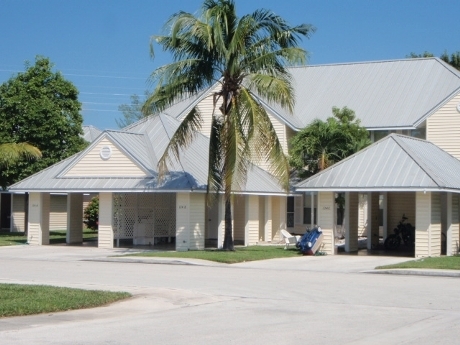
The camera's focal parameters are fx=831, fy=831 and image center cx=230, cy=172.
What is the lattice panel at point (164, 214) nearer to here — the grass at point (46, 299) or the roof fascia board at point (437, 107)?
the roof fascia board at point (437, 107)

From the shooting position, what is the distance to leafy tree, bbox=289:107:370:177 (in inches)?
1387

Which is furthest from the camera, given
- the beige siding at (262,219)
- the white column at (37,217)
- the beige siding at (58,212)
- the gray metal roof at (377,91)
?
the beige siding at (58,212)

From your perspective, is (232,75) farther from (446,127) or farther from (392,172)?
(446,127)

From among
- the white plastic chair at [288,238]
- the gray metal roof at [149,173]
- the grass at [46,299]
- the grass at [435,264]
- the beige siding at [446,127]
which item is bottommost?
the grass at [46,299]

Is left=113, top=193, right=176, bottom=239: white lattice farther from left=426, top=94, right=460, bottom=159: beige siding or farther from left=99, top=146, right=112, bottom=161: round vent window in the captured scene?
left=426, top=94, right=460, bottom=159: beige siding

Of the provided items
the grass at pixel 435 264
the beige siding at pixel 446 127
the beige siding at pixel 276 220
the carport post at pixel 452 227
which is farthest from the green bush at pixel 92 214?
the grass at pixel 435 264

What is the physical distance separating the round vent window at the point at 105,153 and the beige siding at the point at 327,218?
8707 millimetres

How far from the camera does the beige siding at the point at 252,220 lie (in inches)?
1389

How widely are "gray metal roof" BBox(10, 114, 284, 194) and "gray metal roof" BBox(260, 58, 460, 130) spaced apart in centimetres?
506

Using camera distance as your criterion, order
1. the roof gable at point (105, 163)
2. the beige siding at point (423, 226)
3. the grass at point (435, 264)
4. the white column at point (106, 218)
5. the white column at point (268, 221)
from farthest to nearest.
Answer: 1. the white column at point (268, 221)
2. the white column at point (106, 218)
3. the roof gable at point (105, 163)
4. the beige siding at point (423, 226)
5. the grass at point (435, 264)

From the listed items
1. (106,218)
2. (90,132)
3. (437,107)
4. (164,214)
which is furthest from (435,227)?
(90,132)

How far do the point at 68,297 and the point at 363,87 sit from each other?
27.7 m

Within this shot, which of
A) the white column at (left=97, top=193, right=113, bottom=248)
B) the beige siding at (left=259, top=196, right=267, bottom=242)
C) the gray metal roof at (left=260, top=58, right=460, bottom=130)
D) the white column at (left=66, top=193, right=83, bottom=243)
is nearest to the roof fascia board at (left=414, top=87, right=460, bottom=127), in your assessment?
the gray metal roof at (left=260, top=58, right=460, bottom=130)

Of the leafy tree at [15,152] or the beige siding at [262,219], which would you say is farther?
the beige siding at [262,219]
